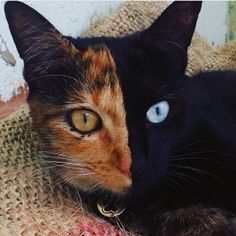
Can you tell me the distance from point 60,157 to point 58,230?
0.14 metres

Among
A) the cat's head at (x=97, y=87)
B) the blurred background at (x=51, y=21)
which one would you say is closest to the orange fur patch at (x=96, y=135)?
the cat's head at (x=97, y=87)

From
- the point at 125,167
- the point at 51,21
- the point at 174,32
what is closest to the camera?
the point at 125,167

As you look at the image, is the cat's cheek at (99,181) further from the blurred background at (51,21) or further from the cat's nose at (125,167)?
the blurred background at (51,21)

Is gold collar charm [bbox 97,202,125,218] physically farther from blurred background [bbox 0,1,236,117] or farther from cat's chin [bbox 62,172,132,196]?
blurred background [bbox 0,1,236,117]

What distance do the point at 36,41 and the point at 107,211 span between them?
381 millimetres

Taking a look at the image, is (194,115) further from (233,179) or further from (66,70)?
(66,70)

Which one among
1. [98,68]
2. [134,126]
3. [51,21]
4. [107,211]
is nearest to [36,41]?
[98,68]

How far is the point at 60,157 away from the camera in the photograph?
99cm

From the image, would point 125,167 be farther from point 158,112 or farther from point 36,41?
point 36,41

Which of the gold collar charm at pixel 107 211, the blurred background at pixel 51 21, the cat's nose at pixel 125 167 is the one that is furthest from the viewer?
the blurred background at pixel 51 21

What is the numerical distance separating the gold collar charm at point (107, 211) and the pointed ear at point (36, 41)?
12.0 inches

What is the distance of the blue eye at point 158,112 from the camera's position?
3.14ft

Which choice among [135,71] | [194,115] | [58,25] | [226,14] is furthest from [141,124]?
[226,14]

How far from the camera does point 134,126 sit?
920 mm
